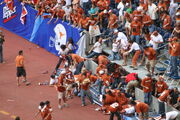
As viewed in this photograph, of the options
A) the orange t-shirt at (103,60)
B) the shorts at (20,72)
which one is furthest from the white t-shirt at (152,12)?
the shorts at (20,72)

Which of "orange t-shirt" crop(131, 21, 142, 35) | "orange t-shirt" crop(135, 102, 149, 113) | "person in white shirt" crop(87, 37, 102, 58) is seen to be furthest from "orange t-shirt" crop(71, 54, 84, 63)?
"orange t-shirt" crop(135, 102, 149, 113)

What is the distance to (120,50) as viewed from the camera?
2259 cm

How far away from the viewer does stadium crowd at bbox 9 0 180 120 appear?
18.8 meters

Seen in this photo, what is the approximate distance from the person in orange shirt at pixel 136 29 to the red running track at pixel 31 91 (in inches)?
150

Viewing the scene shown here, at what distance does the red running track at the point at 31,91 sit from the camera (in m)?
Answer: 20.2

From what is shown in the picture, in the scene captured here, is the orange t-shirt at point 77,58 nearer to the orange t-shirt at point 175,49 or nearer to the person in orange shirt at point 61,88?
the person in orange shirt at point 61,88

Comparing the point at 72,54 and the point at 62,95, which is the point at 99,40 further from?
the point at 62,95

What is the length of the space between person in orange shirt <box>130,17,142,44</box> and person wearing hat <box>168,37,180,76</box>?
2.32m

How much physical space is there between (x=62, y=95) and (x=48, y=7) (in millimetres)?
8015

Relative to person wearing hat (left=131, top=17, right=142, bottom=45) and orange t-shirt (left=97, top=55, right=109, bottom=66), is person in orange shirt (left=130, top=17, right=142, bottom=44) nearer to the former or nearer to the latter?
person wearing hat (left=131, top=17, right=142, bottom=45)

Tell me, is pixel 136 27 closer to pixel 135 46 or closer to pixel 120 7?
pixel 135 46

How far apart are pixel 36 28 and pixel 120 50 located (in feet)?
24.1

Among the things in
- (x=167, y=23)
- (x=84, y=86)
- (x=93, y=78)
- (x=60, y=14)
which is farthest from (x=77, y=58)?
(x=167, y=23)

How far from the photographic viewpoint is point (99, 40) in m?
22.9
